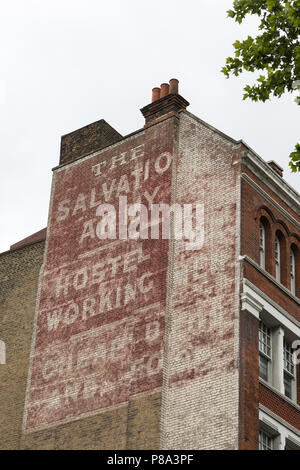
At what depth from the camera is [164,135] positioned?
114 feet

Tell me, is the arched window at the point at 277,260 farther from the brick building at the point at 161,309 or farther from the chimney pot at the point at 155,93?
the chimney pot at the point at 155,93

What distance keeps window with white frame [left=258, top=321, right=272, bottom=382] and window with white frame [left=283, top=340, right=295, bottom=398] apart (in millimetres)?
755

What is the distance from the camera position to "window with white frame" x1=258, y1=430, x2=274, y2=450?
28781 mm

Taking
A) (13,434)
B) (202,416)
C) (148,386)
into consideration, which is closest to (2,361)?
(13,434)

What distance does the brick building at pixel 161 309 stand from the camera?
2909cm

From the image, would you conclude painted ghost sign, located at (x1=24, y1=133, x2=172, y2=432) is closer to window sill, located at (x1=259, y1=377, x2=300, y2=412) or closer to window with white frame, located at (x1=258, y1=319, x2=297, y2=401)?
window with white frame, located at (x1=258, y1=319, x2=297, y2=401)

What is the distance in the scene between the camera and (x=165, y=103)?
116ft

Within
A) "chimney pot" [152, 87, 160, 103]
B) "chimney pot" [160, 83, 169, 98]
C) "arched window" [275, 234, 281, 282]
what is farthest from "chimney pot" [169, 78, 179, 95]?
"arched window" [275, 234, 281, 282]

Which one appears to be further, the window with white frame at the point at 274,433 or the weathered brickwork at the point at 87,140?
the weathered brickwork at the point at 87,140

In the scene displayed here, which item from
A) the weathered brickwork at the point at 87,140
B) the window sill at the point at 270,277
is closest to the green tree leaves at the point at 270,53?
the window sill at the point at 270,277

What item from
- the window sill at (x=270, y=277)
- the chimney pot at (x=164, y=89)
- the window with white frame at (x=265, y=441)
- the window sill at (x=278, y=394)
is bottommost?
the window with white frame at (x=265, y=441)

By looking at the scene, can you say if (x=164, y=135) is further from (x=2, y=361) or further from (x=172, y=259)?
(x=2, y=361)

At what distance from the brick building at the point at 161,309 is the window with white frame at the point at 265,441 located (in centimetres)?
6

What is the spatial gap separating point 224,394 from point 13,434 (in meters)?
9.08
